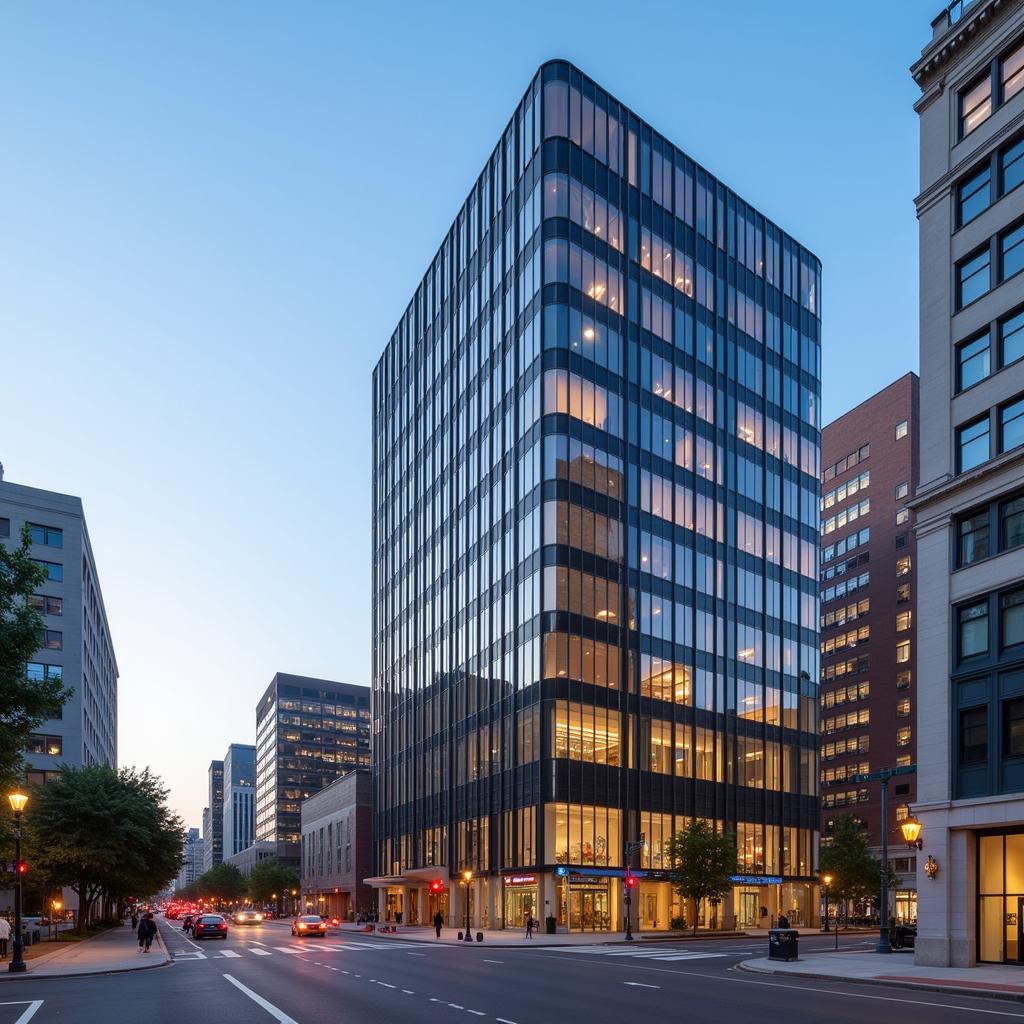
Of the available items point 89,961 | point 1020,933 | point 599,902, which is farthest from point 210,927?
point 1020,933

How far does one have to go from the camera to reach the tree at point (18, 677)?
31359mm

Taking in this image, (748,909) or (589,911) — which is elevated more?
(589,911)

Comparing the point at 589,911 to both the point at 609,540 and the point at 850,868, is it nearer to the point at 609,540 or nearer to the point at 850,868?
the point at 850,868

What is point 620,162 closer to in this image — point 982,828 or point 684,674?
point 684,674

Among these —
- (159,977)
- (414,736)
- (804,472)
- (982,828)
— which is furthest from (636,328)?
(159,977)

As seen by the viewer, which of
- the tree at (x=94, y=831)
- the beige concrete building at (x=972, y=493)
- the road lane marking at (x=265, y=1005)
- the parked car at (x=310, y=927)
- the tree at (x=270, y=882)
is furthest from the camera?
the tree at (x=270, y=882)

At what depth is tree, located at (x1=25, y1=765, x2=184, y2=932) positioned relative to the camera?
2539 inches

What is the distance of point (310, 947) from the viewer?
53312 mm

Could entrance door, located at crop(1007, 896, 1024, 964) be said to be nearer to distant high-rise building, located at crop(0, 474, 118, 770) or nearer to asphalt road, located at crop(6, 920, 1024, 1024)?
asphalt road, located at crop(6, 920, 1024, 1024)

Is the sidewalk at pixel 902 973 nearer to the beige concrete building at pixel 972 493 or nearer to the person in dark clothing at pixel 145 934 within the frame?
the beige concrete building at pixel 972 493

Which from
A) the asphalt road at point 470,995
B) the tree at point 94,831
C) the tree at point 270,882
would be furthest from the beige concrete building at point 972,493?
the tree at point 270,882

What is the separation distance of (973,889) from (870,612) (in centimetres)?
9720

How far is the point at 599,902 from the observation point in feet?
233

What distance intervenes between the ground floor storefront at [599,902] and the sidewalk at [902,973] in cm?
2253
